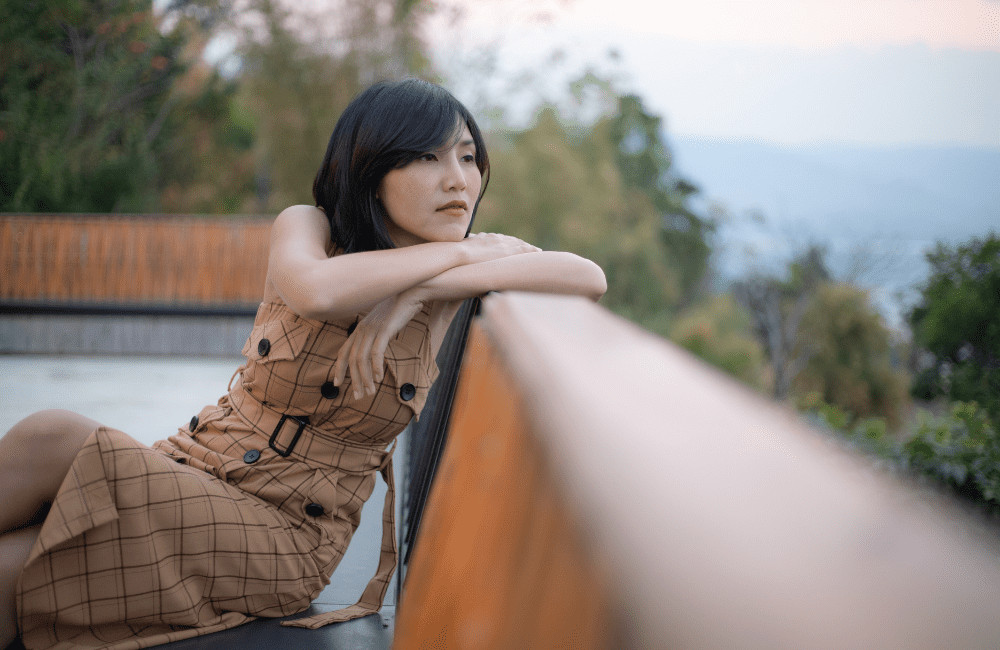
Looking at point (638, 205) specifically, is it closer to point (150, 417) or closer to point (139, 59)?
point (139, 59)

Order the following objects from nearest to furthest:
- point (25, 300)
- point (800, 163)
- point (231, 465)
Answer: point (231, 465)
point (25, 300)
point (800, 163)

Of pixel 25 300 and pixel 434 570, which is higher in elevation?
pixel 434 570

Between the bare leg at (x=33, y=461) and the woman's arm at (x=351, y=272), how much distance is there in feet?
1.65

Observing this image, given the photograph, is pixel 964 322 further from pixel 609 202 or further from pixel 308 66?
pixel 609 202

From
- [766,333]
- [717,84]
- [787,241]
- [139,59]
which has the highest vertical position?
[717,84]

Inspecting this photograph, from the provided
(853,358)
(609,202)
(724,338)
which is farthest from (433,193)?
(724,338)

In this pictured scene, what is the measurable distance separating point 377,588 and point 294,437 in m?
0.39

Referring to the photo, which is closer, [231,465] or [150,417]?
[231,465]

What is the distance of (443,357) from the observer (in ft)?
7.32

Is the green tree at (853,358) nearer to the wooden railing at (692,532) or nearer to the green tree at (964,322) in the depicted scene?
the green tree at (964,322)

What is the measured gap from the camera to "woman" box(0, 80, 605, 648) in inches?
61.6

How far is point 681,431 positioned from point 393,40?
20.4 metres

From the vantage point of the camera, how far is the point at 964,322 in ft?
34.3

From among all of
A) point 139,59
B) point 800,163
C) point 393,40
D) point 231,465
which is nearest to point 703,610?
point 231,465
